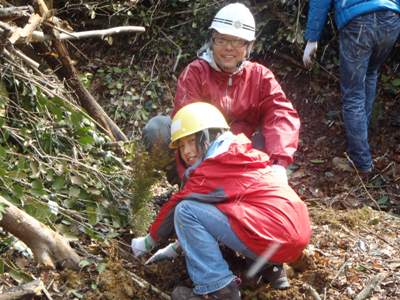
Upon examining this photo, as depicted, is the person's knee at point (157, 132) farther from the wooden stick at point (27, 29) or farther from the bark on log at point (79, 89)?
the wooden stick at point (27, 29)

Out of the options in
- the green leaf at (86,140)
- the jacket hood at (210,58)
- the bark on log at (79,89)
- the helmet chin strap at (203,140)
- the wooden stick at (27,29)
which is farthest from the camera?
the bark on log at (79,89)

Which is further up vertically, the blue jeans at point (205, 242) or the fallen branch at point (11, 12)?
the fallen branch at point (11, 12)

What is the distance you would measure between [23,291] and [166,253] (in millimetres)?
883

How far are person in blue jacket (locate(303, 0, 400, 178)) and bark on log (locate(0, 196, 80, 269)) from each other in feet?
9.14

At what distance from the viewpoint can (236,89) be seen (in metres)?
3.91

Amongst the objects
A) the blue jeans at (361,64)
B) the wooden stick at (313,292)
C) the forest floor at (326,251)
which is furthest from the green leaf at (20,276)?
the blue jeans at (361,64)

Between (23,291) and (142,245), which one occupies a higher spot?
(23,291)

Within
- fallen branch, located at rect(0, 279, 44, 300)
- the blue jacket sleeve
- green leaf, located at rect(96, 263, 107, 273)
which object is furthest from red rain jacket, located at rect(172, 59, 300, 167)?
fallen branch, located at rect(0, 279, 44, 300)

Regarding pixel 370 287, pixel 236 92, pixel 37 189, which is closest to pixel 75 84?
pixel 236 92

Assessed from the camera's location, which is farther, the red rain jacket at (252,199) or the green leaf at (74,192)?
the green leaf at (74,192)

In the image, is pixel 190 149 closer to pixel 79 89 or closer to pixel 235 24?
pixel 235 24

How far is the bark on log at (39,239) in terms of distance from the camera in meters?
2.95

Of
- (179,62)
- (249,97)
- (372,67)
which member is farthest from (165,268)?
(179,62)

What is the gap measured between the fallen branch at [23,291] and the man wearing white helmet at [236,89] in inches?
52.7
